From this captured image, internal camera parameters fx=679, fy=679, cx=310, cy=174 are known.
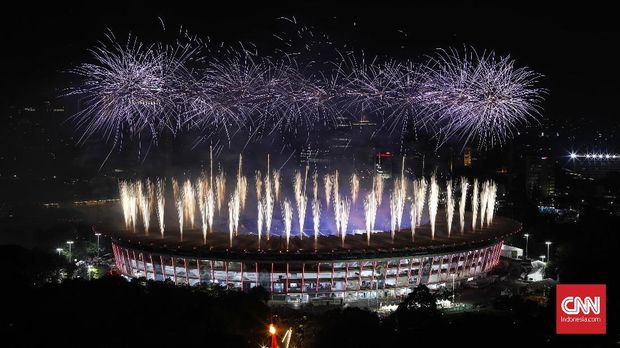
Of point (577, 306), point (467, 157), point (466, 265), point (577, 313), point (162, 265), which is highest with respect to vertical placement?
point (467, 157)

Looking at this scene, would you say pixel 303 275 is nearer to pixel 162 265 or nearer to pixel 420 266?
pixel 420 266

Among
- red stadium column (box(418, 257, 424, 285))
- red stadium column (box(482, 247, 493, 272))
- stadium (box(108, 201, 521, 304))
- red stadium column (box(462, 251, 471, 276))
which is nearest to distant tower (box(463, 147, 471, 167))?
red stadium column (box(482, 247, 493, 272))

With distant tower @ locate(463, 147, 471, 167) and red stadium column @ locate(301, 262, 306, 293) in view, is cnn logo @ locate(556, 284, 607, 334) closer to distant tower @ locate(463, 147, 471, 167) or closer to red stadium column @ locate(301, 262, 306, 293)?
red stadium column @ locate(301, 262, 306, 293)

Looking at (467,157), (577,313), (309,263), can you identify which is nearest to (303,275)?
(309,263)

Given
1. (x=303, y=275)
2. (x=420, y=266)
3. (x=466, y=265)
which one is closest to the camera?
(x=303, y=275)

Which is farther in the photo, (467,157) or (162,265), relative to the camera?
(467,157)
